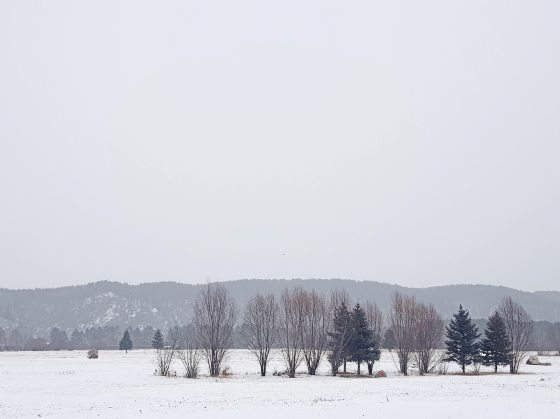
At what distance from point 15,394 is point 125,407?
34.7 feet

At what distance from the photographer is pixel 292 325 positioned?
191 feet

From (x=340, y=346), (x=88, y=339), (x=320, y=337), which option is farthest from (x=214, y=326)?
(x=88, y=339)

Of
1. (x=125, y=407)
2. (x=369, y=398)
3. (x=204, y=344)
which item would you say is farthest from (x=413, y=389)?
(x=204, y=344)

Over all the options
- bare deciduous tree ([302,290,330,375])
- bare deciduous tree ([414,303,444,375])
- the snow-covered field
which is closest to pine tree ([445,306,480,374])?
bare deciduous tree ([414,303,444,375])

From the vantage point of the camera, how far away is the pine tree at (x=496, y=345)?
5666 centimetres

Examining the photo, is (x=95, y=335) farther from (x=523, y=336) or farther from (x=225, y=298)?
(x=523, y=336)

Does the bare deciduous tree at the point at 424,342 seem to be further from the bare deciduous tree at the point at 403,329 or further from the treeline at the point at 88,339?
the treeline at the point at 88,339

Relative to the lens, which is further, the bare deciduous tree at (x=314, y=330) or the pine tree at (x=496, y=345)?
the pine tree at (x=496, y=345)

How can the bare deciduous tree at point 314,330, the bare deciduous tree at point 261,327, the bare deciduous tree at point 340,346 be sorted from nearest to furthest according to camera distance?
the bare deciduous tree at point 261,327 → the bare deciduous tree at point 340,346 → the bare deciduous tree at point 314,330

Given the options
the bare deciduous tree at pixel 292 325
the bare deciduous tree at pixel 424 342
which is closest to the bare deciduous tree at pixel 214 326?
the bare deciduous tree at pixel 292 325

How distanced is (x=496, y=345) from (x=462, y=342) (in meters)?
3.48

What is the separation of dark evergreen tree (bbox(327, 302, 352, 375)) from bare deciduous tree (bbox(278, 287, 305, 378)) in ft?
11.0

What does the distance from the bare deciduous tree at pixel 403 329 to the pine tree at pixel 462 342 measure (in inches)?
161

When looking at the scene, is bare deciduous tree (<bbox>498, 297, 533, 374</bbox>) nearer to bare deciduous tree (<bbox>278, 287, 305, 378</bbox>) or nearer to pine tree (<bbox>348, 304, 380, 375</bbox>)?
pine tree (<bbox>348, 304, 380, 375</bbox>)
